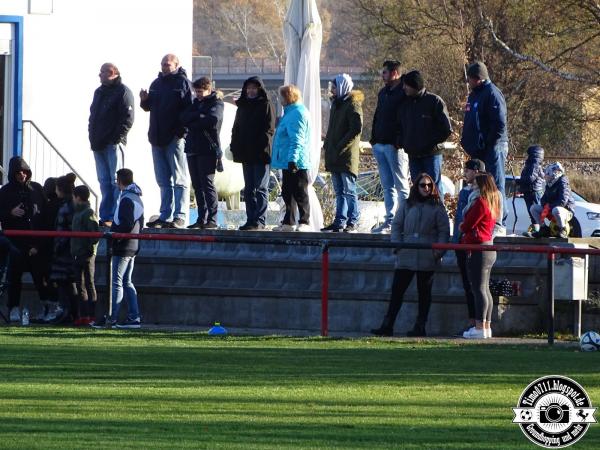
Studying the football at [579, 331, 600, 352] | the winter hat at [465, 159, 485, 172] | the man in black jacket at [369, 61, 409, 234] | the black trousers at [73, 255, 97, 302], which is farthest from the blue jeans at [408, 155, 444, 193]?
the black trousers at [73, 255, 97, 302]

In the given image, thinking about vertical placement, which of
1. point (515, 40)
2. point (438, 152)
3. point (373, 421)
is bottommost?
point (373, 421)

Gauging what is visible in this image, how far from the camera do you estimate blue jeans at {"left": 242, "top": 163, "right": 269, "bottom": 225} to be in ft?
60.2

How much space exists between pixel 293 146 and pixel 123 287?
2522 mm

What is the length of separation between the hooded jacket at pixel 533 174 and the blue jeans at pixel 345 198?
5543 mm

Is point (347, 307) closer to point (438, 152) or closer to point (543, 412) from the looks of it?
point (438, 152)

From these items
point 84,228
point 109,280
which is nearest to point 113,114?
point 84,228

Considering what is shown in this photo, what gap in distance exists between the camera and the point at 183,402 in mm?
11211

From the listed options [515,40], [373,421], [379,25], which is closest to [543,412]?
[373,421]

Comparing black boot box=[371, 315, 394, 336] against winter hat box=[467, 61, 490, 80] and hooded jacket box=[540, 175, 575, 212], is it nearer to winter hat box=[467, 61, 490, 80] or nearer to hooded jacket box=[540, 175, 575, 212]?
winter hat box=[467, 61, 490, 80]

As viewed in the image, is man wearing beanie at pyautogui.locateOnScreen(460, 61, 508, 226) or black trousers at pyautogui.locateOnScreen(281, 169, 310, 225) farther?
black trousers at pyautogui.locateOnScreen(281, 169, 310, 225)

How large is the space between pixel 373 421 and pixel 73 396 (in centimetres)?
237

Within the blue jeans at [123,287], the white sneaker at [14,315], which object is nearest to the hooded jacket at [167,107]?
the blue jeans at [123,287]

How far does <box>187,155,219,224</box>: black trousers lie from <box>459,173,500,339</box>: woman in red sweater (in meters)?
3.33

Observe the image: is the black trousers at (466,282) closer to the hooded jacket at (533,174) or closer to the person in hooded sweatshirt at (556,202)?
the person in hooded sweatshirt at (556,202)
